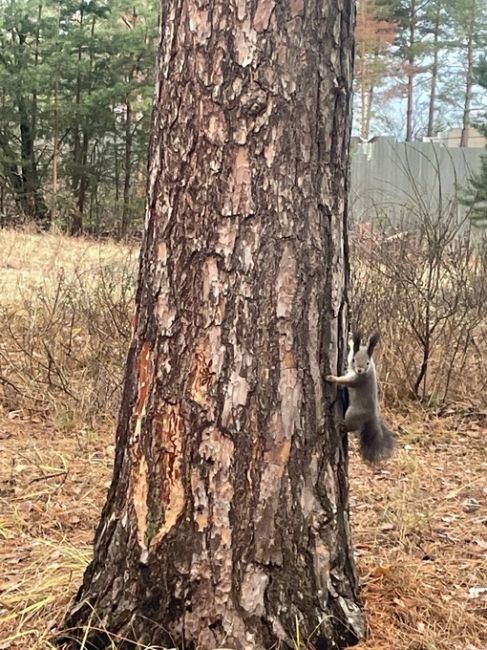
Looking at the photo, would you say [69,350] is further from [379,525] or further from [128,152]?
[128,152]

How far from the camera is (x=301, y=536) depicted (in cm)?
254

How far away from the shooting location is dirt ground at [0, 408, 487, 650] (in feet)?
9.32

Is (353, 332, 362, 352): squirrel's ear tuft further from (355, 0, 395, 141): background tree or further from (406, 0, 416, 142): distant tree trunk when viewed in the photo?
(355, 0, 395, 141): background tree

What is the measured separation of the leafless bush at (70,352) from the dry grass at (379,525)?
9cm

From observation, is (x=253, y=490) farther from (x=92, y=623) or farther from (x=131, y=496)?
(x=92, y=623)

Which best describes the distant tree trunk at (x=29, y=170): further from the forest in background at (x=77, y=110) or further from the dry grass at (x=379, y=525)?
the dry grass at (x=379, y=525)

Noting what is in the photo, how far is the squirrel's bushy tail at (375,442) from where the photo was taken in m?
3.07

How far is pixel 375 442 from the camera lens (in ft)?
10.5

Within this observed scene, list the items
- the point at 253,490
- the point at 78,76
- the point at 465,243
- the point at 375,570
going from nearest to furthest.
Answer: the point at 253,490
the point at 375,570
the point at 465,243
the point at 78,76

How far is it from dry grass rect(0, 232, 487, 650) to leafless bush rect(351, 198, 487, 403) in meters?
0.30

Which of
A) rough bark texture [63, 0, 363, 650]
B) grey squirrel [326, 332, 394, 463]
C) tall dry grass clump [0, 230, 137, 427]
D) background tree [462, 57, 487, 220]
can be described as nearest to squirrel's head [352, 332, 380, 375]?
grey squirrel [326, 332, 394, 463]

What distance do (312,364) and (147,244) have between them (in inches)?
24.4

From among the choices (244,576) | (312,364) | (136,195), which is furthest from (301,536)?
(136,195)

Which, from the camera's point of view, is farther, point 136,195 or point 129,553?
point 136,195
